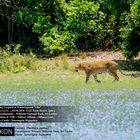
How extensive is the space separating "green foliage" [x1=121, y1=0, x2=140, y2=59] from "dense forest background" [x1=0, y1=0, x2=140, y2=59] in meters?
3.56

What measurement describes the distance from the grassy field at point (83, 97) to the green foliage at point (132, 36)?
282cm

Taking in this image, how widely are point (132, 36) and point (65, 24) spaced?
638 cm

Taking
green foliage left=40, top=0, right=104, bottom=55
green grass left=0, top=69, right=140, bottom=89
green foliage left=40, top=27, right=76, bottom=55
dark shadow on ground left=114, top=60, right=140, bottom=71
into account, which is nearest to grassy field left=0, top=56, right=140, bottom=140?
green grass left=0, top=69, right=140, bottom=89

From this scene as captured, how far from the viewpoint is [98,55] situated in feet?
100

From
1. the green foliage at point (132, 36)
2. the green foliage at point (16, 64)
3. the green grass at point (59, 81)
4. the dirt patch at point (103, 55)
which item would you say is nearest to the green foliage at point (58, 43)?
the dirt patch at point (103, 55)

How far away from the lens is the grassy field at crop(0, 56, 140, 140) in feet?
37.0

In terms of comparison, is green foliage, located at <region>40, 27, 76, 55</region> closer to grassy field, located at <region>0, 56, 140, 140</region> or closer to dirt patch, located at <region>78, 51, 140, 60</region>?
dirt patch, located at <region>78, 51, 140, 60</region>

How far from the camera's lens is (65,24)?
32.4 meters

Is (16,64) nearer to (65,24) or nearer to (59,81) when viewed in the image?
(59,81)

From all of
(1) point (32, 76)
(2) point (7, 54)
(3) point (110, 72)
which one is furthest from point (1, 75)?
(3) point (110, 72)

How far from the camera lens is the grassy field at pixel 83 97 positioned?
444 inches

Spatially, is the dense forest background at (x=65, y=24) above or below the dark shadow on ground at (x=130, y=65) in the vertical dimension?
above

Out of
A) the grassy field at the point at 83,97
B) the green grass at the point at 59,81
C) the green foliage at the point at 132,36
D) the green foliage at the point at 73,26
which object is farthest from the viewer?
the green foliage at the point at 73,26

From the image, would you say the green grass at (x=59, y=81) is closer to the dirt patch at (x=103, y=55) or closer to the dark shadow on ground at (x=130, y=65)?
the dark shadow on ground at (x=130, y=65)
